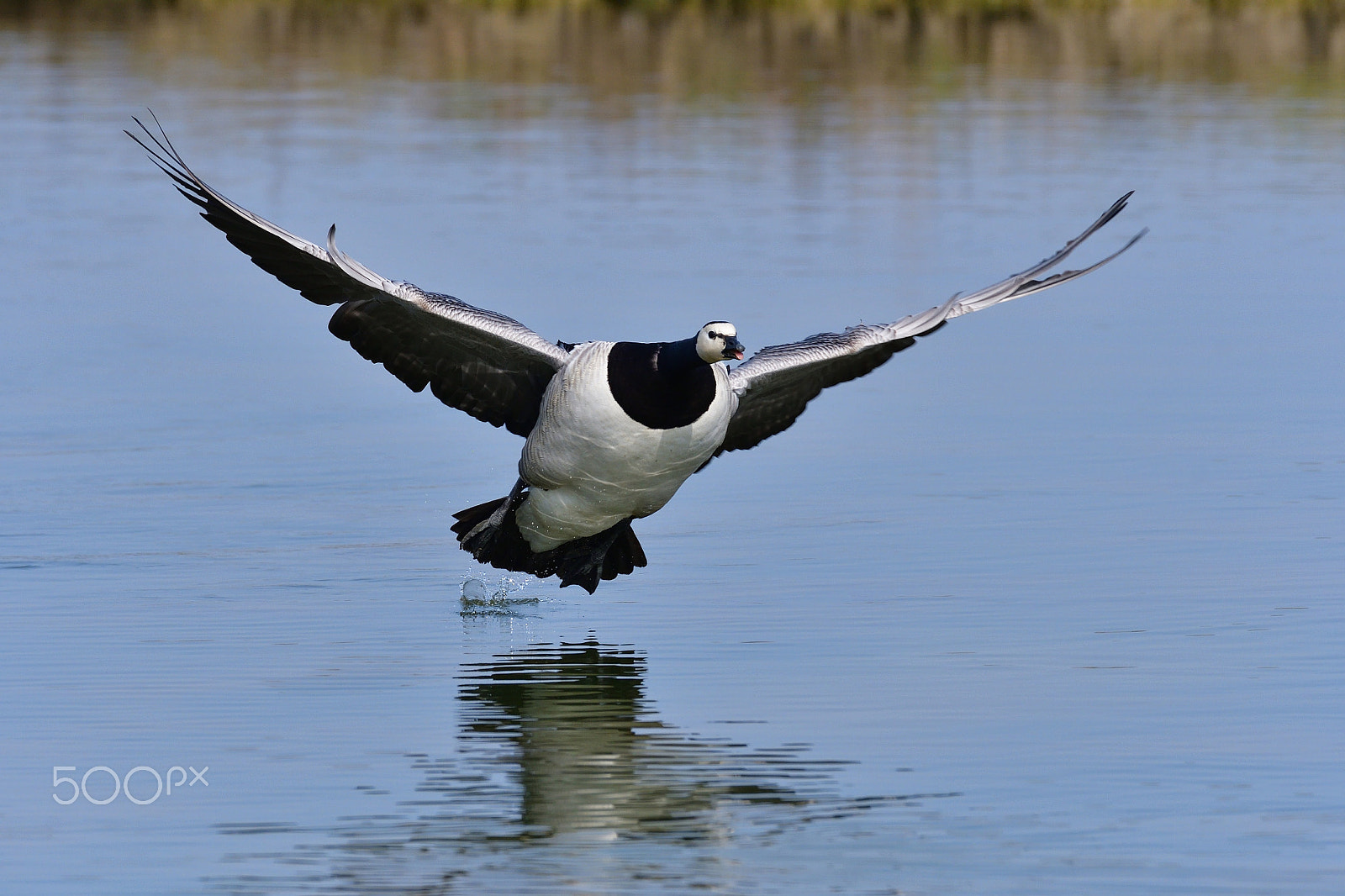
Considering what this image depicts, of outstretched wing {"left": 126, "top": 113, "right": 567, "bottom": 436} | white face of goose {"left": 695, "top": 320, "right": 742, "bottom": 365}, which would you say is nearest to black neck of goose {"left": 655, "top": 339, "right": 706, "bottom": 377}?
white face of goose {"left": 695, "top": 320, "right": 742, "bottom": 365}

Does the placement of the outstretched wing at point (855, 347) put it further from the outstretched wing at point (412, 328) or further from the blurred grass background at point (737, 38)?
the blurred grass background at point (737, 38)

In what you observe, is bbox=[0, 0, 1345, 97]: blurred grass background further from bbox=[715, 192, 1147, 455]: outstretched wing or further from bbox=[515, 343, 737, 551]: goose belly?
bbox=[515, 343, 737, 551]: goose belly

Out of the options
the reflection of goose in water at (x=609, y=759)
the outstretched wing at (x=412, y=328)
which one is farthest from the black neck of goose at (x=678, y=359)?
the reflection of goose in water at (x=609, y=759)

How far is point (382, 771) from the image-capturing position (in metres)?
8.24

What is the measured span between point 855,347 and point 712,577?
1.40 meters

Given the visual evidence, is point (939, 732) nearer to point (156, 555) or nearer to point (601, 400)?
point (601, 400)

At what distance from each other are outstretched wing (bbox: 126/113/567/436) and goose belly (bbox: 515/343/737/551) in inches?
15.2

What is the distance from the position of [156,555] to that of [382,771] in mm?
3582

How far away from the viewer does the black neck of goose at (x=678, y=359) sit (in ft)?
33.3

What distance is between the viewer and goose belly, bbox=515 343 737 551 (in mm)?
10336

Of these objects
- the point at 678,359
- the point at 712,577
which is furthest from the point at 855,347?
the point at 712,577

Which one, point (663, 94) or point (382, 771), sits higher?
point (663, 94)

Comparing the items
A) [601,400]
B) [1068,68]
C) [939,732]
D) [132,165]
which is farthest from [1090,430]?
[1068,68]

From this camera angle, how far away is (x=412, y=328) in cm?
1113
